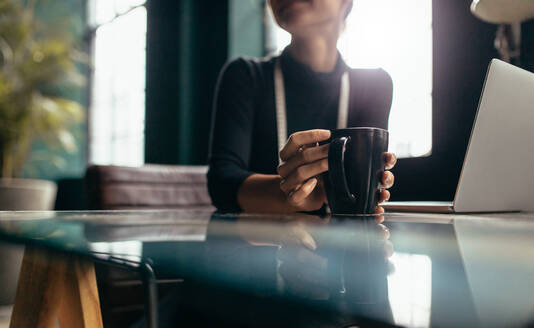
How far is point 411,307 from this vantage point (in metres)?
0.11

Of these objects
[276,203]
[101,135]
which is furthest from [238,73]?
[101,135]

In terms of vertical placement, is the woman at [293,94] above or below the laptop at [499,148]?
above

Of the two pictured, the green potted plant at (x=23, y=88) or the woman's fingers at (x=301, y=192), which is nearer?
the woman's fingers at (x=301, y=192)

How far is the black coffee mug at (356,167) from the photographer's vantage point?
518 millimetres

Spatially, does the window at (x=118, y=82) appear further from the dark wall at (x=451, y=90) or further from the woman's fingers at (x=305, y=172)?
the woman's fingers at (x=305, y=172)

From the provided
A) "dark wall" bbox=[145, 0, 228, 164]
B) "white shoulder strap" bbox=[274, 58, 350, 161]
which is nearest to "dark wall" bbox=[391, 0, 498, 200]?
"white shoulder strap" bbox=[274, 58, 350, 161]

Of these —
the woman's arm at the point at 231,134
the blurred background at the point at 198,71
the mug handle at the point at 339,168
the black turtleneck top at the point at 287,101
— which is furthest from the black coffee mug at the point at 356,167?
the blurred background at the point at 198,71

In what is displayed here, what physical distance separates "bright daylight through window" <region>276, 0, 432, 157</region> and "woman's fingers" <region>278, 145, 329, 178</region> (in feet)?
5.56

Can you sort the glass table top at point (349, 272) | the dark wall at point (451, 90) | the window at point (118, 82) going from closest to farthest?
the glass table top at point (349, 272)
the dark wall at point (451, 90)
the window at point (118, 82)

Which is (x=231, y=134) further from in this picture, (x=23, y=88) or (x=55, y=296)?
(x=23, y=88)

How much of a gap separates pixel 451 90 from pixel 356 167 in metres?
1.80

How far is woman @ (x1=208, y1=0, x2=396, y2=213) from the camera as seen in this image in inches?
45.0

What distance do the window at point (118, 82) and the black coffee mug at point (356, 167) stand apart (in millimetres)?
4114

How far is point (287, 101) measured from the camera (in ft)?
4.18
